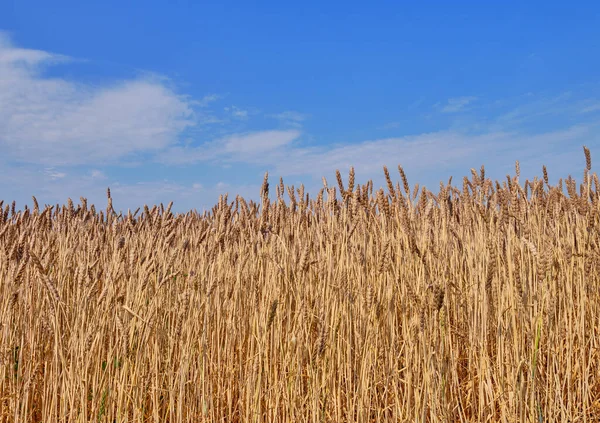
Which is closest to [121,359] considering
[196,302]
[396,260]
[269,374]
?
[196,302]

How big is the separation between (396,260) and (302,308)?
1.82 feet

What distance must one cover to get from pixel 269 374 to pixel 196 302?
41cm

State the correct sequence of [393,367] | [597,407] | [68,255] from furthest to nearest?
[68,255] → [597,407] → [393,367]

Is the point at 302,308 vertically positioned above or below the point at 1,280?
below

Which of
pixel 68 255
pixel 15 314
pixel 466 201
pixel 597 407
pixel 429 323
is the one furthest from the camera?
pixel 466 201

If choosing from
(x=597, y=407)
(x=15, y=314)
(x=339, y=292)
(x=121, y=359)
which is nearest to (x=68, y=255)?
(x=15, y=314)

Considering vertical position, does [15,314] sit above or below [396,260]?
below

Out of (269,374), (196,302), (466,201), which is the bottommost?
(269,374)

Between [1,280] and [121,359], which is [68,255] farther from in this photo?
[121,359]

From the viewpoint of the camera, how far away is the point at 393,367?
2.08 m

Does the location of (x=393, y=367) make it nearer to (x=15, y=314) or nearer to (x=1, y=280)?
(x=15, y=314)

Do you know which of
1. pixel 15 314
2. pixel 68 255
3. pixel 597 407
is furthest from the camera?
pixel 68 255

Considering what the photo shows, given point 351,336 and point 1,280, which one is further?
point 1,280

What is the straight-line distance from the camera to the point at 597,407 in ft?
7.38
